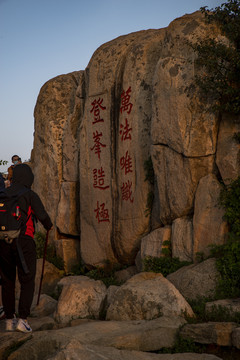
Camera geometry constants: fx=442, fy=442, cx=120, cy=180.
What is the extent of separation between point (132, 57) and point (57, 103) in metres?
4.61

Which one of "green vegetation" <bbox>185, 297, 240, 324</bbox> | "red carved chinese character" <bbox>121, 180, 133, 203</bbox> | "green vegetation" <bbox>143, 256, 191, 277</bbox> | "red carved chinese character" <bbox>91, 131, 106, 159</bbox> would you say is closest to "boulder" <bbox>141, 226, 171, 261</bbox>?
"green vegetation" <bbox>143, 256, 191, 277</bbox>

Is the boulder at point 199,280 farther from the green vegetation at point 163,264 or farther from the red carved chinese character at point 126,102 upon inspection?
the red carved chinese character at point 126,102

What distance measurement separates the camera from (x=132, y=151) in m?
11.5

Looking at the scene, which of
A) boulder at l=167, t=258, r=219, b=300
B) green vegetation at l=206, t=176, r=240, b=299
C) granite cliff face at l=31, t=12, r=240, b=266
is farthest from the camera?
granite cliff face at l=31, t=12, r=240, b=266

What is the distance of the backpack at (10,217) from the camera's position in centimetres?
643

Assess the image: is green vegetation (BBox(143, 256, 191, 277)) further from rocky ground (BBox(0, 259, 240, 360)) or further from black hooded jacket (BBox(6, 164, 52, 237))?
black hooded jacket (BBox(6, 164, 52, 237))

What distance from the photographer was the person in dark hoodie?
6.48 m

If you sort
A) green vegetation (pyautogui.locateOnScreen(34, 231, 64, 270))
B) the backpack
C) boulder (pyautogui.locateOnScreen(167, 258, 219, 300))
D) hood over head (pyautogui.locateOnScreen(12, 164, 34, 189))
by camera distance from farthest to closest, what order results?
1. green vegetation (pyautogui.locateOnScreen(34, 231, 64, 270))
2. boulder (pyautogui.locateOnScreen(167, 258, 219, 300))
3. hood over head (pyautogui.locateOnScreen(12, 164, 34, 189))
4. the backpack

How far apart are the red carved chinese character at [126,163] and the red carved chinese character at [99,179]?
2.99 ft

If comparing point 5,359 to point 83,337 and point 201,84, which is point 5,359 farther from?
point 201,84

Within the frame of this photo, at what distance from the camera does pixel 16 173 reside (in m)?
6.85

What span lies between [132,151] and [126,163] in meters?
0.39

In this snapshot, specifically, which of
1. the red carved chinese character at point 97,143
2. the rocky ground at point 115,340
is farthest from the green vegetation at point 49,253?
the rocky ground at point 115,340

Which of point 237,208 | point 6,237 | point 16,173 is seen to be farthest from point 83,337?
point 237,208
